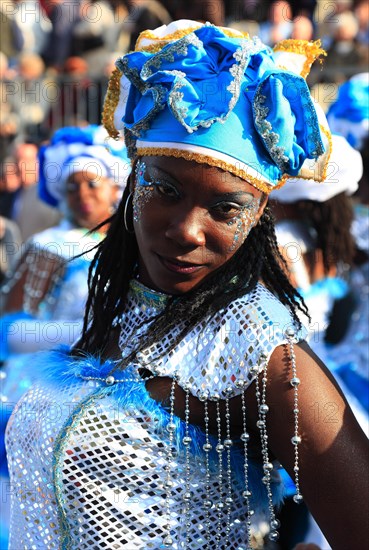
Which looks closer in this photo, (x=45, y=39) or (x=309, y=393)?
(x=309, y=393)

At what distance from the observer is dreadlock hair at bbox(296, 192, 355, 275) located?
3.61m

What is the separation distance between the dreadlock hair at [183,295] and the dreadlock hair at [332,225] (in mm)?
1688

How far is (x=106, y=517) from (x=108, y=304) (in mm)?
513

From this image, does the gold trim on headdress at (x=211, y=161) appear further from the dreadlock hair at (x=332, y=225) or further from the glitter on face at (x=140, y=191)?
the dreadlock hair at (x=332, y=225)

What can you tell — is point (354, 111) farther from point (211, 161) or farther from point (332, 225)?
point (211, 161)

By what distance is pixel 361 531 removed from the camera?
1492 mm

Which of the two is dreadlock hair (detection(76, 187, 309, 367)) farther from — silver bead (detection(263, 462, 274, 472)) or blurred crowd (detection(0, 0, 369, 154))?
blurred crowd (detection(0, 0, 369, 154))

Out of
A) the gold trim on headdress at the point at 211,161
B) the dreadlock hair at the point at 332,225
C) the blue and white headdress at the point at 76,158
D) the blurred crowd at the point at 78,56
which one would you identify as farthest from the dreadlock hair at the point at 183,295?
the blurred crowd at the point at 78,56

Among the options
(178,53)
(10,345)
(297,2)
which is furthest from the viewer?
(297,2)

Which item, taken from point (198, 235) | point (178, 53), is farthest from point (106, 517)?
point (178, 53)

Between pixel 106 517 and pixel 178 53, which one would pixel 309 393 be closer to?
pixel 106 517

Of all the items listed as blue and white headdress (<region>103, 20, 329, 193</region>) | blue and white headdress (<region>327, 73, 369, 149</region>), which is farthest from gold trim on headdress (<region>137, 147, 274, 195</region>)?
blue and white headdress (<region>327, 73, 369, 149</region>)

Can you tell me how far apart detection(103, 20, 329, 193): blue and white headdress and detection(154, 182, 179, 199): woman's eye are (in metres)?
0.06

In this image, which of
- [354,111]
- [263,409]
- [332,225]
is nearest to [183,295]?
[263,409]
